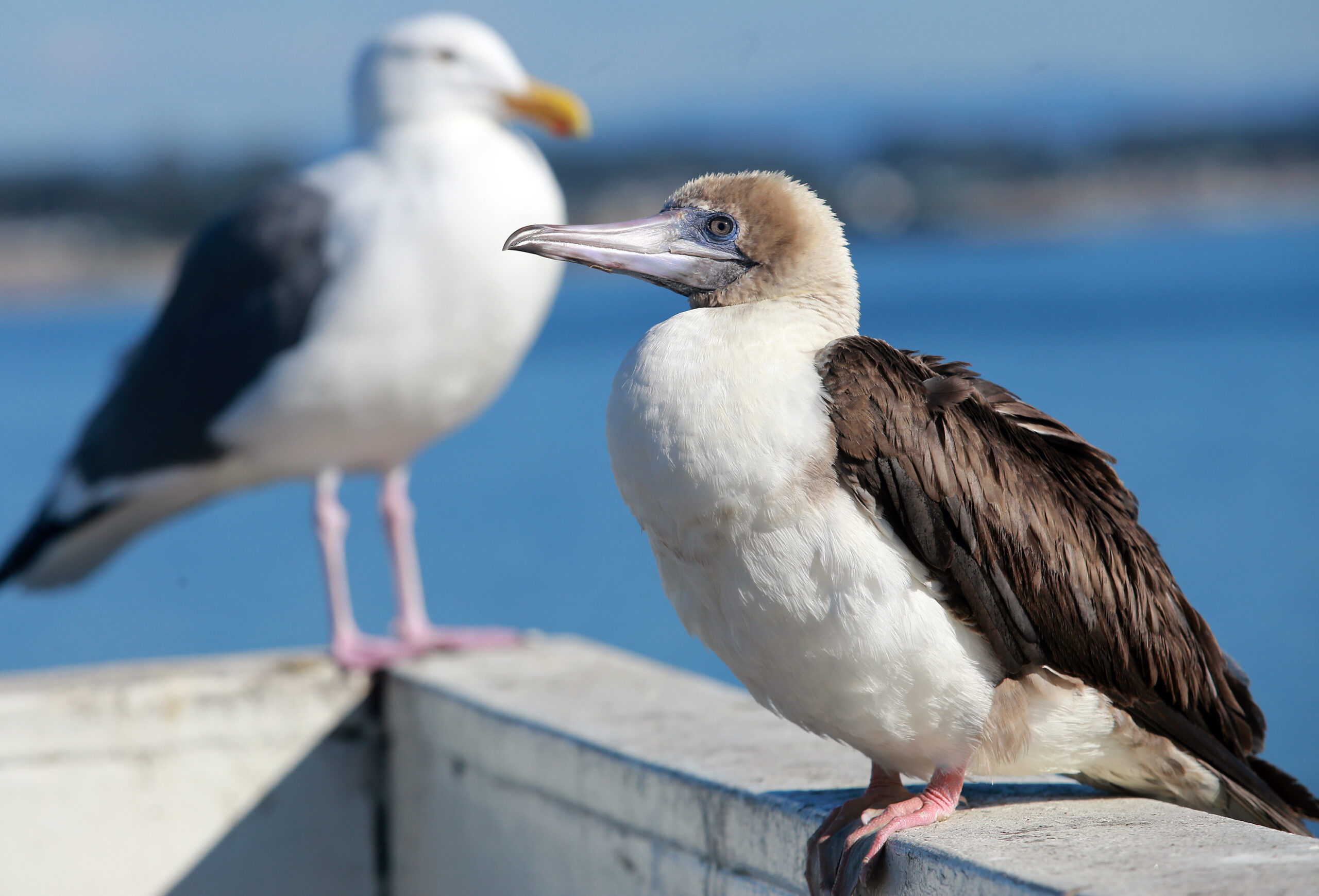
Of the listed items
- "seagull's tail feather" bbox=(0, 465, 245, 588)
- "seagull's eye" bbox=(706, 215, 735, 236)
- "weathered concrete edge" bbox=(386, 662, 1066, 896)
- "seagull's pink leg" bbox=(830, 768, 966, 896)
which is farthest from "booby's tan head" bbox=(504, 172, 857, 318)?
"seagull's tail feather" bbox=(0, 465, 245, 588)

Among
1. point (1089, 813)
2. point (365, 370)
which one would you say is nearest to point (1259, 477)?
point (365, 370)

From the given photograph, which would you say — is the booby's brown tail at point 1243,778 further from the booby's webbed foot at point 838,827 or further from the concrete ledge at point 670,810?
the booby's webbed foot at point 838,827

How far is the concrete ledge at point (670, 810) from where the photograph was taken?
2.29 metres

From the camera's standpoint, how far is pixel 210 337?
5.29 metres

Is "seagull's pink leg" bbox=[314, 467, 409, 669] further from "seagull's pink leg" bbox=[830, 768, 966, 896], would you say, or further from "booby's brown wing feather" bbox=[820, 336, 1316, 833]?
"booby's brown wing feather" bbox=[820, 336, 1316, 833]

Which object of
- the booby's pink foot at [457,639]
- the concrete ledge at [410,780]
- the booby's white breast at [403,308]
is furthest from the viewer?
the booby's white breast at [403,308]

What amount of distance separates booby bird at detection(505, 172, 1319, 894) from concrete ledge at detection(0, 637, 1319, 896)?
25 centimetres

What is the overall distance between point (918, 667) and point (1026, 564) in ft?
0.85

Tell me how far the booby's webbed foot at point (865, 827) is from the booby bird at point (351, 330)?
7.60 feet

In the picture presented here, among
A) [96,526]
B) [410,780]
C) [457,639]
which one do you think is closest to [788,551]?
[410,780]

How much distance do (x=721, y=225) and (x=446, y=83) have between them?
10.2 ft

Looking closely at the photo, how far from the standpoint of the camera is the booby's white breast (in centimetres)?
512

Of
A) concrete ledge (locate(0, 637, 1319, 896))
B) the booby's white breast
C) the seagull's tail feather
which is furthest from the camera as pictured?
the seagull's tail feather

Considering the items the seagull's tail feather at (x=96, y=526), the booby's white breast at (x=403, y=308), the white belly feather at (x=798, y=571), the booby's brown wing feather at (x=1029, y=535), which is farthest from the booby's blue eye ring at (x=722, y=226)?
the seagull's tail feather at (x=96, y=526)
